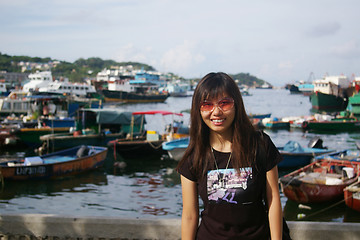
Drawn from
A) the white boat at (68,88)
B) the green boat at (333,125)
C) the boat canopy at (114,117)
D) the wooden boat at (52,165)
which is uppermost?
the white boat at (68,88)

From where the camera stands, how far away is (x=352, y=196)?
1028 cm

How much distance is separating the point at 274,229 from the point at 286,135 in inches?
1165

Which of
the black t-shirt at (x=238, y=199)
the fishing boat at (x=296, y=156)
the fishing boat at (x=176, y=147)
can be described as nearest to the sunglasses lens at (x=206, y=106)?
the black t-shirt at (x=238, y=199)

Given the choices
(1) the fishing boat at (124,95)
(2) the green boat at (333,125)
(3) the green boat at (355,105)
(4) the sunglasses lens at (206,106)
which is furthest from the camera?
(1) the fishing boat at (124,95)

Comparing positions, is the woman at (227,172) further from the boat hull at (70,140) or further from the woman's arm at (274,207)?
the boat hull at (70,140)

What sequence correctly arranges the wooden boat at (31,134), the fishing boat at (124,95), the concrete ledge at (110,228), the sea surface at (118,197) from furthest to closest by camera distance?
the fishing boat at (124,95), the wooden boat at (31,134), the sea surface at (118,197), the concrete ledge at (110,228)

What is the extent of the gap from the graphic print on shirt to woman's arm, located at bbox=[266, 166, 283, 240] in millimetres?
147

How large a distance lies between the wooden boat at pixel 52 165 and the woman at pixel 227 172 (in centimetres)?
1305

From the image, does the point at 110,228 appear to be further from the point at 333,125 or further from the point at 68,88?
the point at 68,88

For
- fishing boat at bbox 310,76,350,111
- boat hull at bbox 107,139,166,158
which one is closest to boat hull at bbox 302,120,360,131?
boat hull at bbox 107,139,166,158

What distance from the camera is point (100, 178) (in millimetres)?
15625

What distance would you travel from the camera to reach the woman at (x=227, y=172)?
230 centimetres

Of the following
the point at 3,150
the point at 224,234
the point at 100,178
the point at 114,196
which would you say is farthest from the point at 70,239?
the point at 3,150

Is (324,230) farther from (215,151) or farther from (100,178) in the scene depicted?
(100,178)
